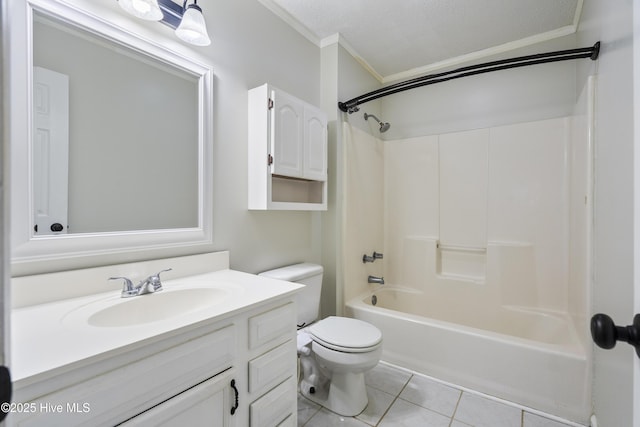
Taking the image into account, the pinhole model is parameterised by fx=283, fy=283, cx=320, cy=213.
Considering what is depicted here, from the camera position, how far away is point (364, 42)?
7.42ft

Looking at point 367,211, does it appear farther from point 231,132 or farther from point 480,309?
point 231,132

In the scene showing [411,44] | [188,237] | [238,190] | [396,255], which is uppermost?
[411,44]

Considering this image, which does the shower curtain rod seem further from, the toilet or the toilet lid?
the toilet lid

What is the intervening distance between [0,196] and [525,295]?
9.19ft

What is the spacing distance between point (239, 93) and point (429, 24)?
1464mm

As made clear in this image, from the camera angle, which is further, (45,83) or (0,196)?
(45,83)

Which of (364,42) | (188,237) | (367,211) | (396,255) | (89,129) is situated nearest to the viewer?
(89,129)

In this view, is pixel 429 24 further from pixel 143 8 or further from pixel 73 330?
pixel 73 330

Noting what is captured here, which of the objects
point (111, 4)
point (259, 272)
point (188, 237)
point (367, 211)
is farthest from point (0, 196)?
point (367, 211)

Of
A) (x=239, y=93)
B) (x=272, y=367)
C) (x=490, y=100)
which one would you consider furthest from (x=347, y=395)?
(x=490, y=100)

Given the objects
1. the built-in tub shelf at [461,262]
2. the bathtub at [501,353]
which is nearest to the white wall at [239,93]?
the bathtub at [501,353]

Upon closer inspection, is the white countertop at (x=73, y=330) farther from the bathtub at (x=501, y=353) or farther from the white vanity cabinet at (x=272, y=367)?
the bathtub at (x=501, y=353)

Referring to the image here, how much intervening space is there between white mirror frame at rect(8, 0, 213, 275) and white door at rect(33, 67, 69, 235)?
0.02 m

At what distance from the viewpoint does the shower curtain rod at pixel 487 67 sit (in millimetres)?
1494
